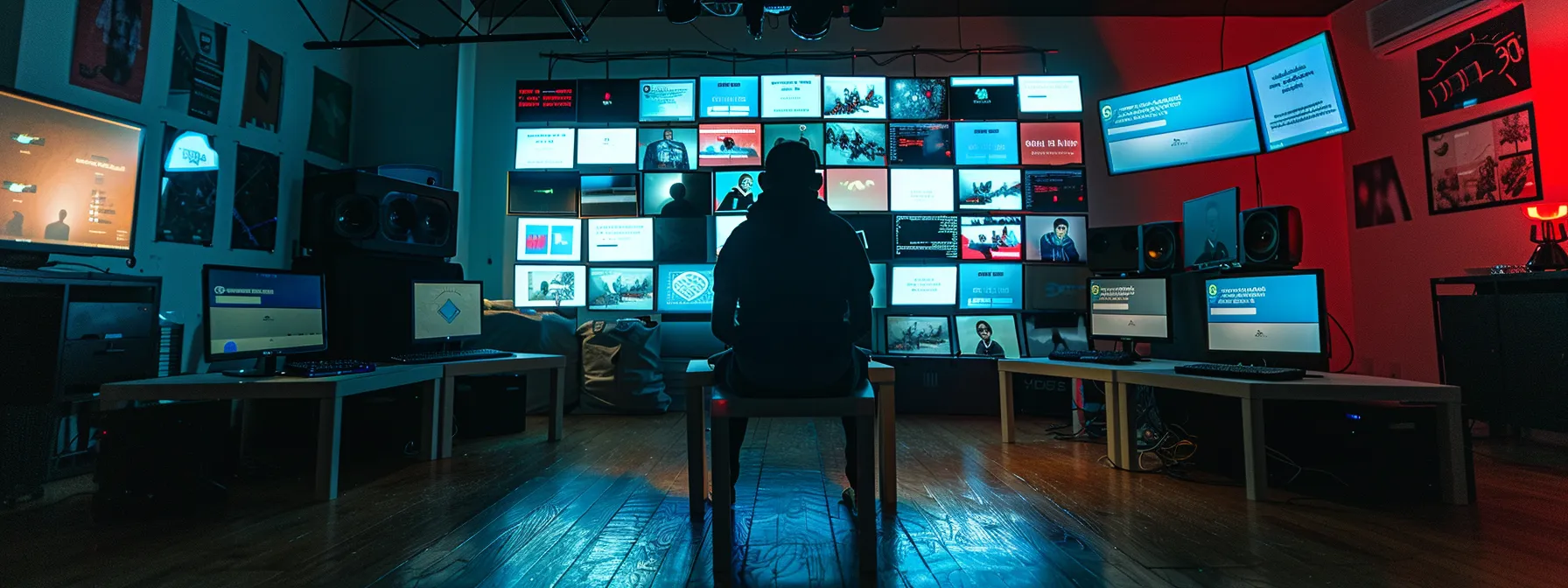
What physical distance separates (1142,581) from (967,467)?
1.42 meters

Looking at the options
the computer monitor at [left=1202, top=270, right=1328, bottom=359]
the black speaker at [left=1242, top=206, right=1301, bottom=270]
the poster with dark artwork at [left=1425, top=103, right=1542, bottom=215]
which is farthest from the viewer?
the poster with dark artwork at [left=1425, top=103, right=1542, bottom=215]

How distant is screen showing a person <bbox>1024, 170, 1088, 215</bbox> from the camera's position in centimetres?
526

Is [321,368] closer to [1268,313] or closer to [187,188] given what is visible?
[187,188]

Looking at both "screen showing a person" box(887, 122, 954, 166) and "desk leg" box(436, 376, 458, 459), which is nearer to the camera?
"desk leg" box(436, 376, 458, 459)

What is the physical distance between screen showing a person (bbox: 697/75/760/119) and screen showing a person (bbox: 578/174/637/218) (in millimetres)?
866

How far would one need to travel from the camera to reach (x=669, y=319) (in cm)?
534

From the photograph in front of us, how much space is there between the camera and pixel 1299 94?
4.02 m

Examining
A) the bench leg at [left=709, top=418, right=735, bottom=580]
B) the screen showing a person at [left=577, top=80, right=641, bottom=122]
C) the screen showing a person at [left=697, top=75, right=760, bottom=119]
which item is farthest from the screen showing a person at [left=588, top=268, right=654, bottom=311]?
the bench leg at [left=709, top=418, right=735, bottom=580]

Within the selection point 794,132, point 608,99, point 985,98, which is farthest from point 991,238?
point 608,99

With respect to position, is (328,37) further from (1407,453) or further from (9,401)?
(1407,453)

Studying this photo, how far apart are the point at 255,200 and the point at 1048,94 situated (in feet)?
18.8

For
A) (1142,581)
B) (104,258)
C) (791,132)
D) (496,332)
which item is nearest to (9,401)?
(104,258)

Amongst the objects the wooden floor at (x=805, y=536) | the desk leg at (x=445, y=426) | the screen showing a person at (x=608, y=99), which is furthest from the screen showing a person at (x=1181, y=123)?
the desk leg at (x=445, y=426)

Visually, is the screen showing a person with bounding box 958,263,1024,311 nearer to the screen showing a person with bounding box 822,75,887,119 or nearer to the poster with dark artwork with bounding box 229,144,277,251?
the screen showing a person with bounding box 822,75,887,119
